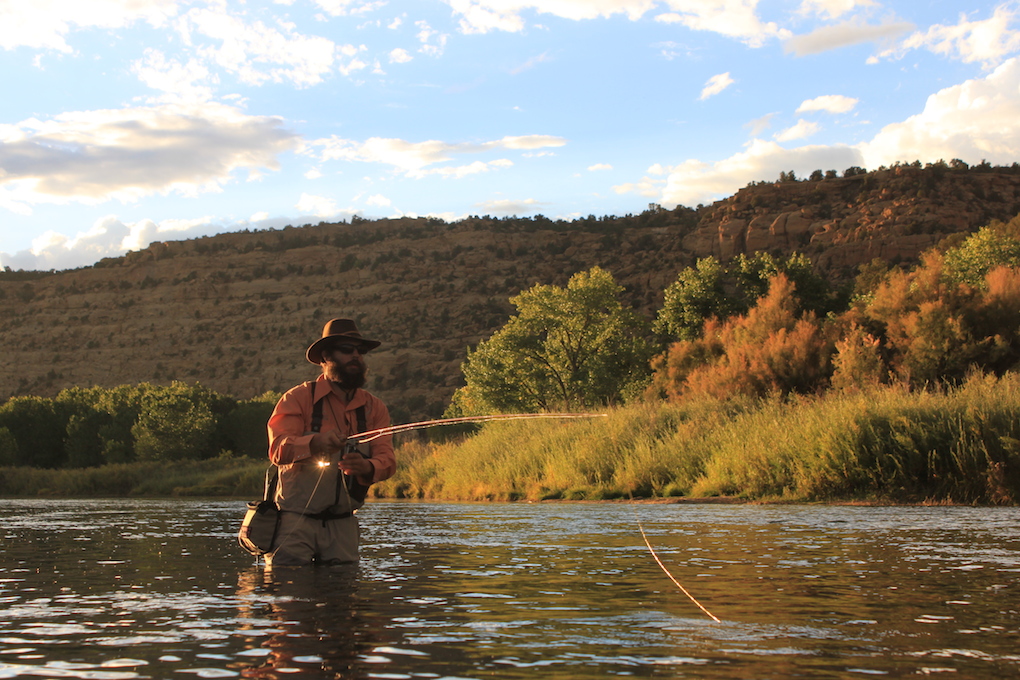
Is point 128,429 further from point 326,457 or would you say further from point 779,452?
point 326,457

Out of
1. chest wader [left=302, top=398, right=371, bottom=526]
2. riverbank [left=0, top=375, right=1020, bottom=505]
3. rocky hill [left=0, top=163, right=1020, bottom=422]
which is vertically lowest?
riverbank [left=0, top=375, right=1020, bottom=505]

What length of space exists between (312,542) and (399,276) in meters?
86.0

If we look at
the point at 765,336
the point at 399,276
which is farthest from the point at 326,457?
the point at 399,276

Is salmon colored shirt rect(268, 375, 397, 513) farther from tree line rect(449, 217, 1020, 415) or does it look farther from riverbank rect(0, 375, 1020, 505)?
tree line rect(449, 217, 1020, 415)

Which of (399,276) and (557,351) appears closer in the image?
(557,351)

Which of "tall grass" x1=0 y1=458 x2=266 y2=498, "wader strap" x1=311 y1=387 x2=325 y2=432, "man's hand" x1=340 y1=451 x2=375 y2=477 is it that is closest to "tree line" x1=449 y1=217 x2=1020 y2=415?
"tall grass" x1=0 y1=458 x2=266 y2=498

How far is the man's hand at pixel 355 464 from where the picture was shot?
24.4 ft

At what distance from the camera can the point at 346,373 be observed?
7738 mm

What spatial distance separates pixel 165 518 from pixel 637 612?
50.4ft

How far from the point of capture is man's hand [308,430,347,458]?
7184mm

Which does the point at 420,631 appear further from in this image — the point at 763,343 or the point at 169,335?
the point at 169,335

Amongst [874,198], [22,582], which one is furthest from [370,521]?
[874,198]

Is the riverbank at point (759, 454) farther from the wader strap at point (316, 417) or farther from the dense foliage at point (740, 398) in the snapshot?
the wader strap at point (316, 417)

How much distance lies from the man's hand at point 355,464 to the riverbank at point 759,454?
14070 mm
